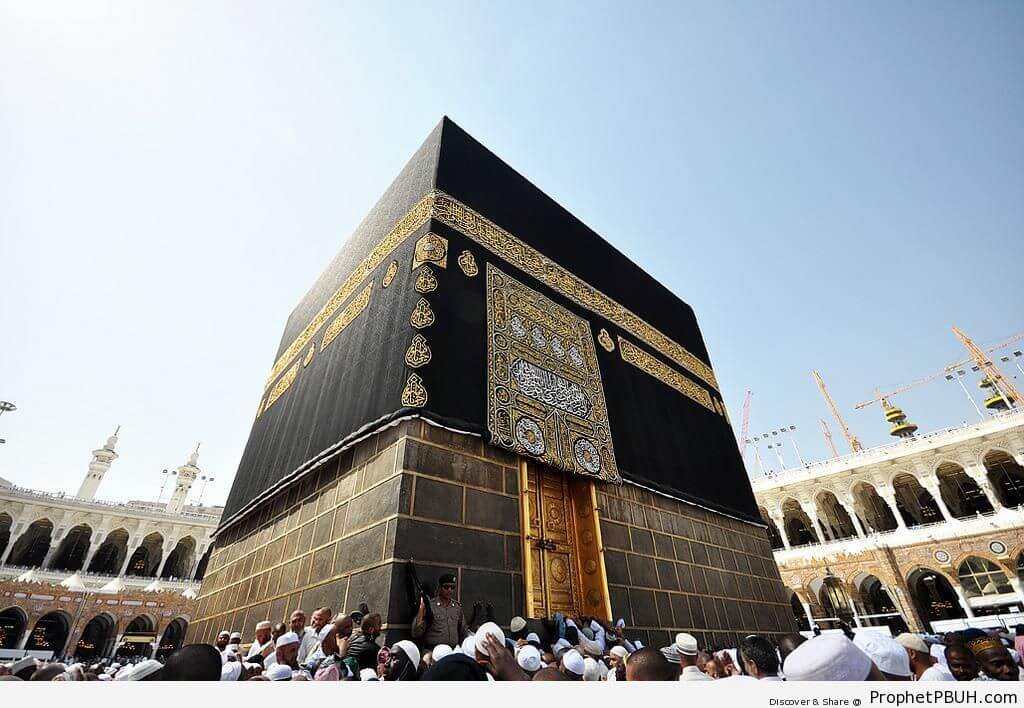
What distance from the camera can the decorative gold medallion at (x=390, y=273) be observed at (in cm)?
525

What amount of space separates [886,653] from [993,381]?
41676mm

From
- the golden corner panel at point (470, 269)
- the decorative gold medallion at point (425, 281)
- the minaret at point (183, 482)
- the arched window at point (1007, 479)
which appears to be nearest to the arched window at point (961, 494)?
the arched window at point (1007, 479)

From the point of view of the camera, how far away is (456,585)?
130 inches

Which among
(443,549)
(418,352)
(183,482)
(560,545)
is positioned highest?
(183,482)

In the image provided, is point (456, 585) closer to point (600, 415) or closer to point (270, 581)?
point (270, 581)

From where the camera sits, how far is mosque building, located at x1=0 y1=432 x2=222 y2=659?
1569cm

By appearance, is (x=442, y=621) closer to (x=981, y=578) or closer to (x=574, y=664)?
(x=574, y=664)

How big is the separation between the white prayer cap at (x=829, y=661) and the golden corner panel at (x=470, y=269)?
4.33 m

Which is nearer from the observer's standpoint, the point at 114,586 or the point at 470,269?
the point at 470,269

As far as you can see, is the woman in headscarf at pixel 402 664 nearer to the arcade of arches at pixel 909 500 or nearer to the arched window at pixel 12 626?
the arcade of arches at pixel 909 500

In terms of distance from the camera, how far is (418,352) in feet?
13.7

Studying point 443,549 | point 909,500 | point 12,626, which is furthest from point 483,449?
point 12,626

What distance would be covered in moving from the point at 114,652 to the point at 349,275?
1852 centimetres

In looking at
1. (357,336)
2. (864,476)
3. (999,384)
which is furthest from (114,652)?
(999,384)
